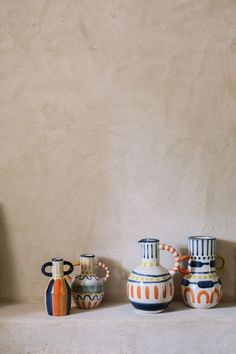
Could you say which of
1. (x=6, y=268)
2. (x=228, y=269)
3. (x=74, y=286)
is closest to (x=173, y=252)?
(x=228, y=269)

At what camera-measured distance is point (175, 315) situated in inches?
70.1

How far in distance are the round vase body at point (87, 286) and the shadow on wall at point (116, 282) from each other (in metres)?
0.10

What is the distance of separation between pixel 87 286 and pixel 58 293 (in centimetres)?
13

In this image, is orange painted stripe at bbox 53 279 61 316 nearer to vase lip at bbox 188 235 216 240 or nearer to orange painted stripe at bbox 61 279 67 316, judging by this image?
orange painted stripe at bbox 61 279 67 316

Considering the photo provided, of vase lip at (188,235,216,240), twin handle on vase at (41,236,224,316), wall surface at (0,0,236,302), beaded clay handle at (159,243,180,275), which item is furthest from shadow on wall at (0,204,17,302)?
vase lip at (188,235,216,240)

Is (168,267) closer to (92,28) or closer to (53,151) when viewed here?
(53,151)

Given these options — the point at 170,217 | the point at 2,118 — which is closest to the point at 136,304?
the point at 170,217

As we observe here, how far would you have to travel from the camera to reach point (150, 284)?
70.1 inches

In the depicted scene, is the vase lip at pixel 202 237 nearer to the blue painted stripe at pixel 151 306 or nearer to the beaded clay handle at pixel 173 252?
the beaded clay handle at pixel 173 252

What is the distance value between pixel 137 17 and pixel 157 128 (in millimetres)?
465

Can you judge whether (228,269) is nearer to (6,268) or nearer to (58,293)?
(58,293)

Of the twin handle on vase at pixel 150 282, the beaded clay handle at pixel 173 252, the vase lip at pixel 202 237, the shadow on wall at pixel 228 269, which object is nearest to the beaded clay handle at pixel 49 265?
the twin handle on vase at pixel 150 282

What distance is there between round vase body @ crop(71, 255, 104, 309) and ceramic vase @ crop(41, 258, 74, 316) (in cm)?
6

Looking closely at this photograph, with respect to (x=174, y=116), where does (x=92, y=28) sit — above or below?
above
